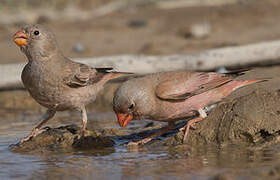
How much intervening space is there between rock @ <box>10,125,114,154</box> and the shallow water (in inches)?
5.8

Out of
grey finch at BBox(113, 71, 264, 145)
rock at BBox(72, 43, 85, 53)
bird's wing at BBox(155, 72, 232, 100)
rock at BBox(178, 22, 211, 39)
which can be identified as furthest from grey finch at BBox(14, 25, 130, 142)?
rock at BBox(178, 22, 211, 39)

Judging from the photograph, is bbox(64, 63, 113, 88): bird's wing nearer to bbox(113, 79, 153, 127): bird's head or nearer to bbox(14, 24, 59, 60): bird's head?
bbox(14, 24, 59, 60): bird's head

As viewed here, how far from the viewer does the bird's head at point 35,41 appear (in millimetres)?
7082

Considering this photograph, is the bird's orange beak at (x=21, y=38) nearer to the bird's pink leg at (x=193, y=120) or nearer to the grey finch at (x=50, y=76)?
the grey finch at (x=50, y=76)

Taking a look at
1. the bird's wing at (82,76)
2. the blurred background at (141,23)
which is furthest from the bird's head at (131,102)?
the blurred background at (141,23)

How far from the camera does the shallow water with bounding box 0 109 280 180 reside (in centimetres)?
522

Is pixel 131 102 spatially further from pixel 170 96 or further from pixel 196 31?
pixel 196 31

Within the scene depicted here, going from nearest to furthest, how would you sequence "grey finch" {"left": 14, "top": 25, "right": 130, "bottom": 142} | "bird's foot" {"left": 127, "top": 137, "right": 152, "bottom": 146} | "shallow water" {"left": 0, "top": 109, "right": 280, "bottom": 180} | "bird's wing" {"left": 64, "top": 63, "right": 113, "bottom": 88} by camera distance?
1. "shallow water" {"left": 0, "top": 109, "right": 280, "bottom": 180}
2. "bird's foot" {"left": 127, "top": 137, "right": 152, "bottom": 146}
3. "grey finch" {"left": 14, "top": 25, "right": 130, "bottom": 142}
4. "bird's wing" {"left": 64, "top": 63, "right": 113, "bottom": 88}

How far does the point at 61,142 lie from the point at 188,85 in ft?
5.22

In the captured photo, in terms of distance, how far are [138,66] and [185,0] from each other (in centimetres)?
627

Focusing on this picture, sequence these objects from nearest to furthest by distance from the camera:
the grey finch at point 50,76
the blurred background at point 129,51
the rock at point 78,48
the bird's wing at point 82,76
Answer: the blurred background at point 129,51
the grey finch at point 50,76
the bird's wing at point 82,76
the rock at point 78,48

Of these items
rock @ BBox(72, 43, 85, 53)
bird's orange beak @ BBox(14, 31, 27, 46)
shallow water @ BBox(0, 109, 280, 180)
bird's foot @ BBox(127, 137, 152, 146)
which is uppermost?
rock @ BBox(72, 43, 85, 53)

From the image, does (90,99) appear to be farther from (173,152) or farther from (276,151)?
(276,151)

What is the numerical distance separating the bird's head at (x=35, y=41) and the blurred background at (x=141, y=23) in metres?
4.50
